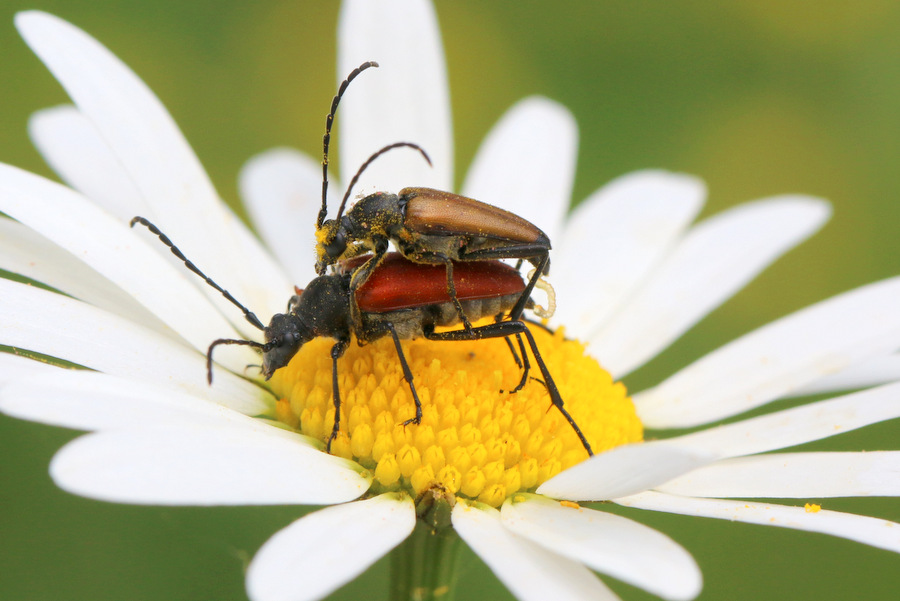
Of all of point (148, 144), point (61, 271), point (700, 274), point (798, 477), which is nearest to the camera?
point (798, 477)

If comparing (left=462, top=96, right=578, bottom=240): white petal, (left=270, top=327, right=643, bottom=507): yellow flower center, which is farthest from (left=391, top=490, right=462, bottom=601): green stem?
(left=462, top=96, right=578, bottom=240): white petal

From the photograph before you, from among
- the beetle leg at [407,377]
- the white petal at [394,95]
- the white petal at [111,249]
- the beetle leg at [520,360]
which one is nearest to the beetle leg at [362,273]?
the beetle leg at [407,377]

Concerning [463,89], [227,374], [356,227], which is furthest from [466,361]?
[463,89]

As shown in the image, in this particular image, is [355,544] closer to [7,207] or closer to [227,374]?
[227,374]

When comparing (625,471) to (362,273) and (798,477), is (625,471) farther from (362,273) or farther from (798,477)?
(362,273)

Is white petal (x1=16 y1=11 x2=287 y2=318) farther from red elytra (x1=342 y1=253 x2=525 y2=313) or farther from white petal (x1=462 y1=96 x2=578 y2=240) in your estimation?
white petal (x1=462 y1=96 x2=578 y2=240)

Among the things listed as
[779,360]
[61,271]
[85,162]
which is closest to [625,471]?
[779,360]

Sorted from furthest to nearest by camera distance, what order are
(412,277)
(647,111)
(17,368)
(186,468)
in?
(647,111), (412,277), (17,368), (186,468)
